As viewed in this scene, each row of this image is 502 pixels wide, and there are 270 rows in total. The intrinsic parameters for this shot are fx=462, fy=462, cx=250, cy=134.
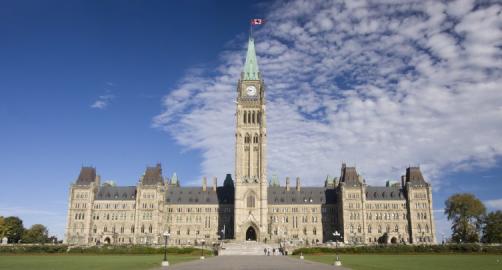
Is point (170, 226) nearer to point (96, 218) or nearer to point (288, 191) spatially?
point (96, 218)

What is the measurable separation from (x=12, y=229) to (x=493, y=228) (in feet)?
400

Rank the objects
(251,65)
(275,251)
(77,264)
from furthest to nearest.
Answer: (251,65) → (275,251) → (77,264)

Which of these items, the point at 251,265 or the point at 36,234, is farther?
the point at 36,234

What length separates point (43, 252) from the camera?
7694cm

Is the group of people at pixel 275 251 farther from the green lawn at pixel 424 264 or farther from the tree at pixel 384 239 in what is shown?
the tree at pixel 384 239

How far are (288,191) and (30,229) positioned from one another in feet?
255

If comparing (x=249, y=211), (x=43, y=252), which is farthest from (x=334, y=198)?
(x=43, y=252)

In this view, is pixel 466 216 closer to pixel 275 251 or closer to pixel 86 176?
pixel 275 251

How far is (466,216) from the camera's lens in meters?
115

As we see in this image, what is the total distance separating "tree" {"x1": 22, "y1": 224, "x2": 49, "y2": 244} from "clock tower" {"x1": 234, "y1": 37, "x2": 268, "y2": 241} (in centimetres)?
5249

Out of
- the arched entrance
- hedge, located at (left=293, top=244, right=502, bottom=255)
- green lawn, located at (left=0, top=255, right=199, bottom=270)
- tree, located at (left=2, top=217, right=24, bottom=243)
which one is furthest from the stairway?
tree, located at (left=2, top=217, right=24, bottom=243)

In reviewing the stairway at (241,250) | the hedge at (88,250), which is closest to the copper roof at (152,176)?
the stairway at (241,250)

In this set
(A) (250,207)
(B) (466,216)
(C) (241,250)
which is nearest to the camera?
(C) (241,250)

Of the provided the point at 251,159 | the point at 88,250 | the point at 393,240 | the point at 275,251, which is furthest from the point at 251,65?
the point at 88,250
